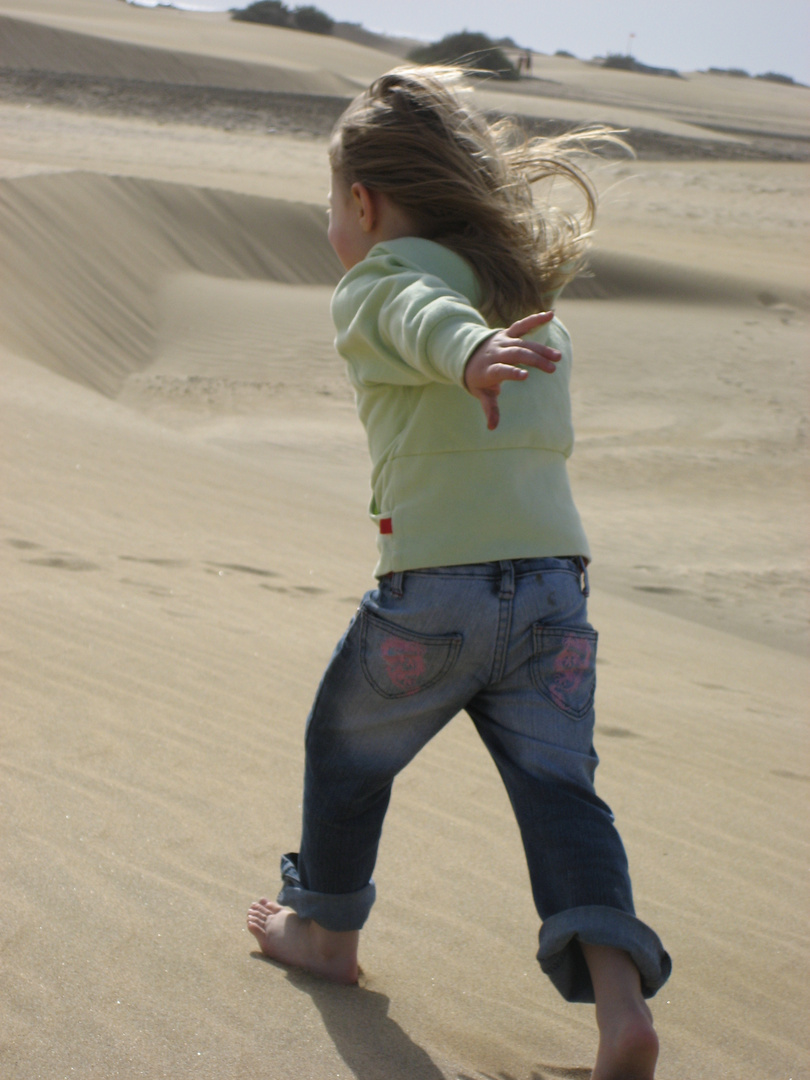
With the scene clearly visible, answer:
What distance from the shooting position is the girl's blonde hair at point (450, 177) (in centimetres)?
179

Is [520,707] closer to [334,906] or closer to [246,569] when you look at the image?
[334,906]

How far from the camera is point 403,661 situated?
1724 mm

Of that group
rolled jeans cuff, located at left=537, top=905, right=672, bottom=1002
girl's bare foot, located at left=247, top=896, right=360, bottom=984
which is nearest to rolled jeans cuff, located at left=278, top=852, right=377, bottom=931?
girl's bare foot, located at left=247, top=896, right=360, bottom=984

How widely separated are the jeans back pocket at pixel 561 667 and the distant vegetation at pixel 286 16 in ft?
235

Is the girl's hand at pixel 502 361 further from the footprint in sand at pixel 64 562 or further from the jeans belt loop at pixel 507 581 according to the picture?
the footprint in sand at pixel 64 562

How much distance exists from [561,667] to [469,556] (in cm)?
23

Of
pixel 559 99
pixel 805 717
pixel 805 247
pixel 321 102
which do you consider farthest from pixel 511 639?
pixel 559 99

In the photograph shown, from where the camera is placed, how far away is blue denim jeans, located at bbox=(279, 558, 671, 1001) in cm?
170

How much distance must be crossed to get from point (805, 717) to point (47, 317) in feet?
30.6

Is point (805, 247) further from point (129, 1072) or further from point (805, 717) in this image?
point (129, 1072)

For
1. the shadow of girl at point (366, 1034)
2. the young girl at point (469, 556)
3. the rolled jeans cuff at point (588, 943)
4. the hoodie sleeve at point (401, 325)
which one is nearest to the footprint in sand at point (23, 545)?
the shadow of girl at point (366, 1034)

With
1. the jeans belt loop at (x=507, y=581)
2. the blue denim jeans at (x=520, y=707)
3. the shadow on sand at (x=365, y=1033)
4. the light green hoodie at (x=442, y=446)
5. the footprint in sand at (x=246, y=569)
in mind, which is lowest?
the footprint in sand at (x=246, y=569)

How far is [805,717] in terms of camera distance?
4562 millimetres

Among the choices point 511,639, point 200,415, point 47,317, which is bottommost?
point 200,415
